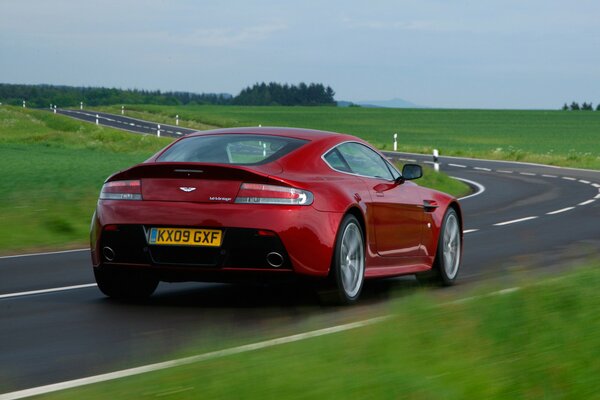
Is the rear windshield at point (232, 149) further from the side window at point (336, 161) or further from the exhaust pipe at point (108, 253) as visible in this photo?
the exhaust pipe at point (108, 253)

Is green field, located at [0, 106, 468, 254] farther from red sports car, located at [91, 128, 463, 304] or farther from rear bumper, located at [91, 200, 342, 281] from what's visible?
rear bumper, located at [91, 200, 342, 281]

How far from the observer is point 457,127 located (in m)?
116

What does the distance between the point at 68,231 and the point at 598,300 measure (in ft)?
33.6

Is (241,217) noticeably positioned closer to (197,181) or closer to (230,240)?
(230,240)

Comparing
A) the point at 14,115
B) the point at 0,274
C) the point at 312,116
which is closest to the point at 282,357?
the point at 0,274

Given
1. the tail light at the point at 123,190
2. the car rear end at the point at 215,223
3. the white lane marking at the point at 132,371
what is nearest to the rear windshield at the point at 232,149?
the car rear end at the point at 215,223

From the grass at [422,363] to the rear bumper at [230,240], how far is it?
4.86ft

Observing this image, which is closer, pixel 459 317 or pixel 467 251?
pixel 459 317

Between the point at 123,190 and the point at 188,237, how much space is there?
693 mm

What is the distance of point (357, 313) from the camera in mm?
9258

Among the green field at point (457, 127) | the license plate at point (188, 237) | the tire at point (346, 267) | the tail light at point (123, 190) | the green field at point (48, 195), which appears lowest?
the green field at point (457, 127)

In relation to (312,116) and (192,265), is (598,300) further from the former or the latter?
(312,116)

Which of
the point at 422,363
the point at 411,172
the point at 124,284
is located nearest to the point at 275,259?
the point at 124,284

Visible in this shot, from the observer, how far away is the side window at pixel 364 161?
34.2ft
